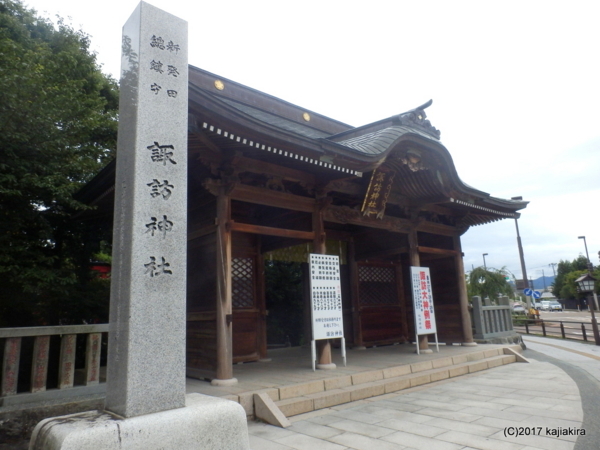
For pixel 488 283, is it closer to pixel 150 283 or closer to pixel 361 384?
pixel 361 384

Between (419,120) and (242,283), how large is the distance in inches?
207

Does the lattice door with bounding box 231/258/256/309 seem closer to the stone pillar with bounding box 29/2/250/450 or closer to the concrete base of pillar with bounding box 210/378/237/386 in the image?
the concrete base of pillar with bounding box 210/378/237/386

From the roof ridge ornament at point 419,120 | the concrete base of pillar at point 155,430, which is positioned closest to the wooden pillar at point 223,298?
the concrete base of pillar at point 155,430

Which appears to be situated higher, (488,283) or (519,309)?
(488,283)

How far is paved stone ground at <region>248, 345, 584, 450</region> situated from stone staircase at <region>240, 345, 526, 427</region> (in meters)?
0.13

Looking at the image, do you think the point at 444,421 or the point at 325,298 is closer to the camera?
the point at 444,421

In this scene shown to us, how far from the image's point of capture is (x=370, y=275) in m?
10.4

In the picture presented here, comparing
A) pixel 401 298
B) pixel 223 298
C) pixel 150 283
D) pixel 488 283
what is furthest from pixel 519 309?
pixel 150 283

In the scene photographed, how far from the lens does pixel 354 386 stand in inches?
232

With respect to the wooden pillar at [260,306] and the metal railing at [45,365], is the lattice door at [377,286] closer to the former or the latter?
the wooden pillar at [260,306]

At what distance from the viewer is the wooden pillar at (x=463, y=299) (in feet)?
32.2

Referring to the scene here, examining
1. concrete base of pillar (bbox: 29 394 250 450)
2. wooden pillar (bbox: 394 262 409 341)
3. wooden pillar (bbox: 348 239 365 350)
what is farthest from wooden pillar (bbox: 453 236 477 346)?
concrete base of pillar (bbox: 29 394 250 450)

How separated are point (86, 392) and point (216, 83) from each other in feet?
23.0

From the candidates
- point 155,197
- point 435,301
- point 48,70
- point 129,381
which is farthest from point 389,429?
point 48,70
